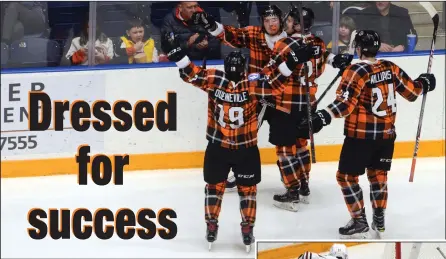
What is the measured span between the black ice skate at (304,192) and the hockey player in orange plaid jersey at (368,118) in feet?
0.82

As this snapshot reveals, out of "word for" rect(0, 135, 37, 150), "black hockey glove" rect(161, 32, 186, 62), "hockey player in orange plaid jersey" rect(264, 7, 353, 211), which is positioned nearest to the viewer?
"black hockey glove" rect(161, 32, 186, 62)

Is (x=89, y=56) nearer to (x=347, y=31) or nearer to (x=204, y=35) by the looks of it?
(x=204, y=35)

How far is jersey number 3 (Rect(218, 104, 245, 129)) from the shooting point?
3.94 meters

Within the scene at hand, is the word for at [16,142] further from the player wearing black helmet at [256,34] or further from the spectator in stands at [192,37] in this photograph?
the player wearing black helmet at [256,34]

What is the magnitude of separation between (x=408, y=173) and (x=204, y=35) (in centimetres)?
99

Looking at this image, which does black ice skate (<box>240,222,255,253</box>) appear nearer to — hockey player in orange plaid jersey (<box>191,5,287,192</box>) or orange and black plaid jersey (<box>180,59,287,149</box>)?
orange and black plaid jersey (<box>180,59,287,149</box>)

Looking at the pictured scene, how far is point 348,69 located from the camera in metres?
3.91

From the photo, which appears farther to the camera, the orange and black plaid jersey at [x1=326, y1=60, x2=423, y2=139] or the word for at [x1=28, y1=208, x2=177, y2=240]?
the word for at [x1=28, y1=208, x2=177, y2=240]

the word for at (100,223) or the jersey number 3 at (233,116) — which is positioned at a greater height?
the jersey number 3 at (233,116)

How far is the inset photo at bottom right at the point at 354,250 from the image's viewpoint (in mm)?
3168

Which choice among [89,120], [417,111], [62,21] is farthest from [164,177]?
[417,111]

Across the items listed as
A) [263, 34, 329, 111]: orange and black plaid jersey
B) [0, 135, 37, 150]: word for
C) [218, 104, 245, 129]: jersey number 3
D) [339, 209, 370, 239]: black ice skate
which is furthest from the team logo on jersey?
[0, 135, 37, 150]: word for

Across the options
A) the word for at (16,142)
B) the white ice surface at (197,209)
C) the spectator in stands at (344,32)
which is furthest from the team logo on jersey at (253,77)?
the word for at (16,142)

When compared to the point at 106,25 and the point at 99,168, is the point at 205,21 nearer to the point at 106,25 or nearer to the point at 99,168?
the point at 106,25
